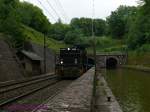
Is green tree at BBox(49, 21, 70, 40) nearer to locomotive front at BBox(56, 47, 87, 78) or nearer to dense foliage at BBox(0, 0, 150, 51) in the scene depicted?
dense foliage at BBox(0, 0, 150, 51)

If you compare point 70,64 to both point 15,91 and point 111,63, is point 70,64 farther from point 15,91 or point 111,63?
point 111,63

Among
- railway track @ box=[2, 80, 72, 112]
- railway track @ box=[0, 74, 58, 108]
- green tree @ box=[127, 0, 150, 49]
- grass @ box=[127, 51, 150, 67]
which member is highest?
green tree @ box=[127, 0, 150, 49]

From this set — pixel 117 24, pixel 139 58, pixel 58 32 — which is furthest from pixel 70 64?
pixel 117 24

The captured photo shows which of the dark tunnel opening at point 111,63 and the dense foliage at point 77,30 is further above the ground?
the dense foliage at point 77,30

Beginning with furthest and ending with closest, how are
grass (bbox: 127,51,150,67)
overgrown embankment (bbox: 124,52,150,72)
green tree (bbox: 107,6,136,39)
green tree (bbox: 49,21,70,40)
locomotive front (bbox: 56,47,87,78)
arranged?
green tree (bbox: 107,6,136,39), green tree (bbox: 49,21,70,40), grass (bbox: 127,51,150,67), overgrown embankment (bbox: 124,52,150,72), locomotive front (bbox: 56,47,87,78)

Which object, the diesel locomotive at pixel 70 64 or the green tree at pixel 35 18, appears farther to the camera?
the green tree at pixel 35 18

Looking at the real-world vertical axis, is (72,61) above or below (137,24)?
below

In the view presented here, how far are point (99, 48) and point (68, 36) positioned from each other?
29286 mm

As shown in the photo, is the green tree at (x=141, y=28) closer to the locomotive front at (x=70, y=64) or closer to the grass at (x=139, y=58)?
the grass at (x=139, y=58)

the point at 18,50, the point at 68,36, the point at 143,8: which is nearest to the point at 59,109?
the point at 18,50

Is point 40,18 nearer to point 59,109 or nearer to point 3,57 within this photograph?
point 3,57

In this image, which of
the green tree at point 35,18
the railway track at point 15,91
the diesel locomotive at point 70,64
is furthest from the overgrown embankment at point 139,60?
the railway track at point 15,91

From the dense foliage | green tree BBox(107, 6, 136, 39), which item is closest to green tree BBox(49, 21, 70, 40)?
the dense foliage

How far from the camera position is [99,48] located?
167625 mm
